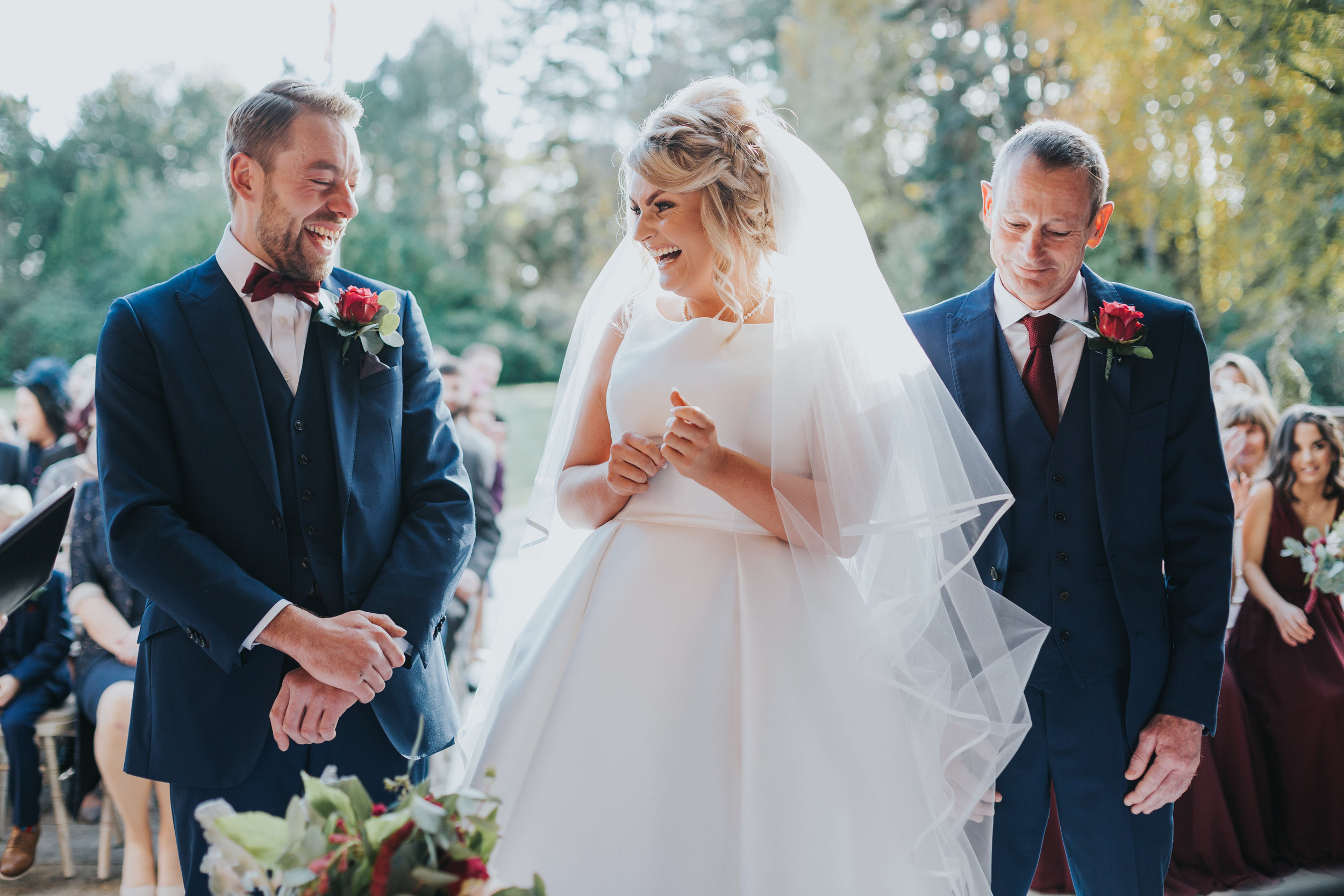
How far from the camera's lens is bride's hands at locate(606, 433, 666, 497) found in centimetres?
175

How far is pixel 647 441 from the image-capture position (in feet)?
5.79

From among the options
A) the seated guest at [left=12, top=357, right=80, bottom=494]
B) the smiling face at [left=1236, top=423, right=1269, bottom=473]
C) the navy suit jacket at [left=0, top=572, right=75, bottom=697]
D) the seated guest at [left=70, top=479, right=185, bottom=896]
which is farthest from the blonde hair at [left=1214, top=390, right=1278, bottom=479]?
the seated guest at [left=12, top=357, right=80, bottom=494]

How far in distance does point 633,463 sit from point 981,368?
750 mm

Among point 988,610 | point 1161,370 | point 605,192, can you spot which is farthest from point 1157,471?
point 605,192

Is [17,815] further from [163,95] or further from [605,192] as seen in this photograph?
[605,192]

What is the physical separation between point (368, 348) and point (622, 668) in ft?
2.54

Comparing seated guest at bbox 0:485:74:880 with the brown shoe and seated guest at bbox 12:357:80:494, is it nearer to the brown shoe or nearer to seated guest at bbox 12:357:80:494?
the brown shoe

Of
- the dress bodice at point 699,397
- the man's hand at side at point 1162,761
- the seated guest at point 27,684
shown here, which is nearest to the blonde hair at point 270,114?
the dress bodice at point 699,397

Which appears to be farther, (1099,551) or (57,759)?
(57,759)

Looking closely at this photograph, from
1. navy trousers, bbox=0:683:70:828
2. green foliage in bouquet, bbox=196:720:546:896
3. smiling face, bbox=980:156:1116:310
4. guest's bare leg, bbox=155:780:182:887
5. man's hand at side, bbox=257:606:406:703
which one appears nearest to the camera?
green foliage in bouquet, bbox=196:720:546:896

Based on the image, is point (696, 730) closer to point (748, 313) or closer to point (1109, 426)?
point (748, 313)

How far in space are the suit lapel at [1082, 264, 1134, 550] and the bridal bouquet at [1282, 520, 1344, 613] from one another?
6.83 ft

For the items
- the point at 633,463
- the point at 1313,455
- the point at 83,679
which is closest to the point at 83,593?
the point at 83,679

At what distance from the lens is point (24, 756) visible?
3.82m
